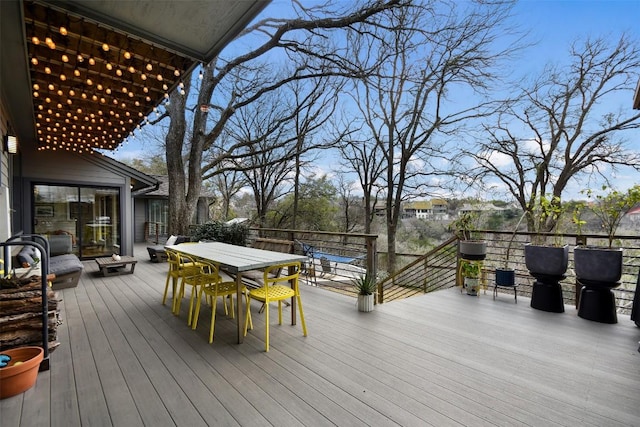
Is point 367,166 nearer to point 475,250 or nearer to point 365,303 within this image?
point 475,250

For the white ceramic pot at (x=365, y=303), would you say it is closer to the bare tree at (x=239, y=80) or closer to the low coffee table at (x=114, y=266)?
the low coffee table at (x=114, y=266)

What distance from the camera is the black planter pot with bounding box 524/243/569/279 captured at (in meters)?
3.68

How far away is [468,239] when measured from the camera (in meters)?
4.85

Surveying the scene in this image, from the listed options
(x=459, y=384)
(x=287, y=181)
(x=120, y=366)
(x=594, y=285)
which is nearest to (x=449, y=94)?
(x=287, y=181)

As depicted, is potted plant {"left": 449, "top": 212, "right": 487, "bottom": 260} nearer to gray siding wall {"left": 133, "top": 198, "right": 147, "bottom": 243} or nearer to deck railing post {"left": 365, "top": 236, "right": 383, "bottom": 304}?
deck railing post {"left": 365, "top": 236, "right": 383, "bottom": 304}

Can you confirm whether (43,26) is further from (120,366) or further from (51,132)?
(51,132)

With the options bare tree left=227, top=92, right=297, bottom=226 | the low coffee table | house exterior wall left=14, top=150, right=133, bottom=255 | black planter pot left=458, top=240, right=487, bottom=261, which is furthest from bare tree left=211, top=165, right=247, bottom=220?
black planter pot left=458, top=240, right=487, bottom=261

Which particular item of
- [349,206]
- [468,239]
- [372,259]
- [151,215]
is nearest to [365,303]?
[372,259]

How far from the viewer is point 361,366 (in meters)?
2.40

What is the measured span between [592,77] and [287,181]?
40.9 ft

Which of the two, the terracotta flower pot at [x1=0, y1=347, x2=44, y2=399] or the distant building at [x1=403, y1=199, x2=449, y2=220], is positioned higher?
the distant building at [x1=403, y1=199, x2=449, y2=220]

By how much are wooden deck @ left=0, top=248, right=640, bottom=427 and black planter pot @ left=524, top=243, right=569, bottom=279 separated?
1.67 feet

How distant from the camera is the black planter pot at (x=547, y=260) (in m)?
3.68

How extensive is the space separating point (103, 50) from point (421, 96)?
12.1 m
